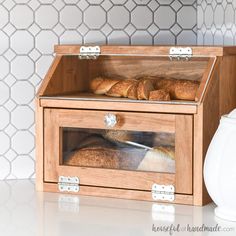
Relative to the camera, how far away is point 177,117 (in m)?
1.72

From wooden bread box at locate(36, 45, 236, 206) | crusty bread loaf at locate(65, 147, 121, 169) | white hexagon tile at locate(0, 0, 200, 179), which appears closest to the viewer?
wooden bread box at locate(36, 45, 236, 206)

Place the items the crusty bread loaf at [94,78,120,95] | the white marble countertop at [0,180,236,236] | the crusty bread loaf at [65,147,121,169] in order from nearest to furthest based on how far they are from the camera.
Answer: the white marble countertop at [0,180,236,236] → the crusty bread loaf at [65,147,121,169] → the crusty bread loaf at [94,78,120,95]

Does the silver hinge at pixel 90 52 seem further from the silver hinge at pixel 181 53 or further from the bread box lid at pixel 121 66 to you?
the silver hinge at pixel 181 53

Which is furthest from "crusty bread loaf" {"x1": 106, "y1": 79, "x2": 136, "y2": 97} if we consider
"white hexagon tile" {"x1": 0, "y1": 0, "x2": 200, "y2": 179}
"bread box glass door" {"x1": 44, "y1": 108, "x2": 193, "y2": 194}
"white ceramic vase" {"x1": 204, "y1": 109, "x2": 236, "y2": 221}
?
"white ceramic vase" {"x1": 204, "y1": 109, "x2": 236, "y2": 221}

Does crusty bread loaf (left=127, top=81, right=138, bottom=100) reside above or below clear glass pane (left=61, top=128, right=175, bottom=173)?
above

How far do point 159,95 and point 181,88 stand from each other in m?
0.09

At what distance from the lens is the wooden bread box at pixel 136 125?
1.72 metres

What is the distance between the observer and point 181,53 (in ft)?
5.82

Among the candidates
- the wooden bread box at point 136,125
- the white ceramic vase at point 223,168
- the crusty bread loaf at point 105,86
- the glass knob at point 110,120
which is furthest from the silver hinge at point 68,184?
the white ceramic vase at point 223,168

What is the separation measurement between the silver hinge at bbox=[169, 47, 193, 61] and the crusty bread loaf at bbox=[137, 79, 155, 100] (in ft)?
0.35

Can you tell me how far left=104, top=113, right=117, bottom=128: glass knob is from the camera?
1786 millimetres

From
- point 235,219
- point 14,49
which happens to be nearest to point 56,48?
point 14,49

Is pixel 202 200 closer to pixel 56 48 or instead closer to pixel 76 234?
pixel 76 234

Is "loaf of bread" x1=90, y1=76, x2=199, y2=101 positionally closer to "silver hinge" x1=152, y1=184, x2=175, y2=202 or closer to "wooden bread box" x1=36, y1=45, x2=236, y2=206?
"wooden bread box" x1=36, y1=45, x2=236, y2=206
